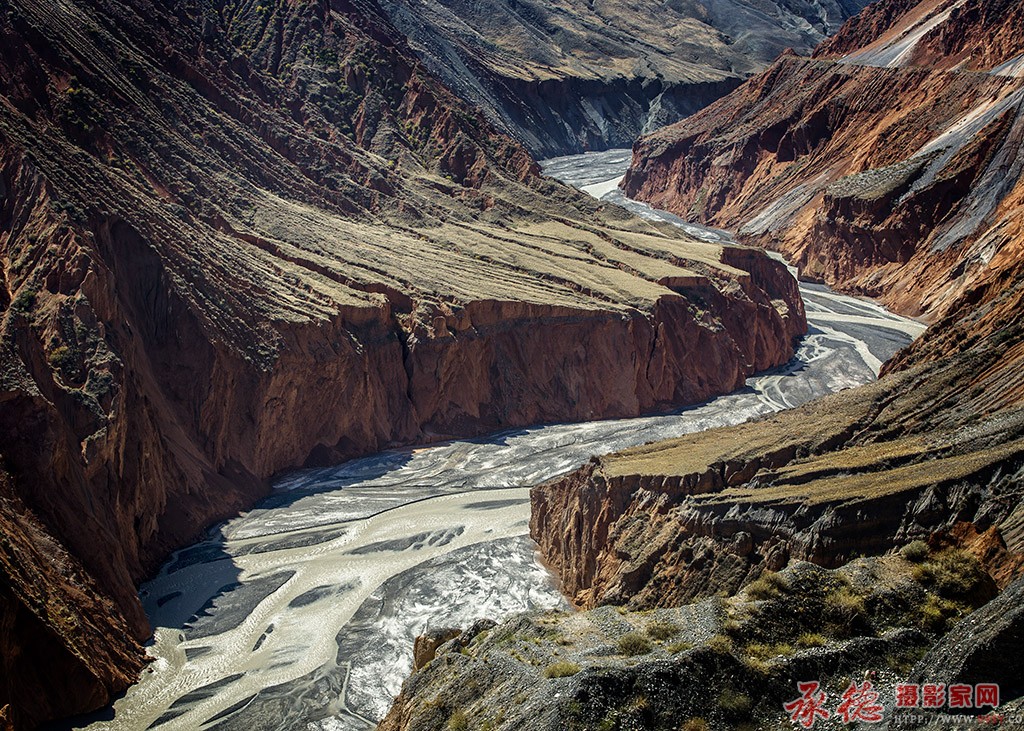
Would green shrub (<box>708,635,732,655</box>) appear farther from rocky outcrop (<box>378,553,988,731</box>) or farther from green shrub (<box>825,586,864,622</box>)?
green shrub (<box>825,586,864,622</box>)

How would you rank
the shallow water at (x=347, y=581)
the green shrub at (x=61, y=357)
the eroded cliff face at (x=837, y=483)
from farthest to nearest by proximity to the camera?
the green shrub at (x=61, y=357) → the shallow water at (x=347, y=581) → the eroded cliff face at (x=837, y=483)

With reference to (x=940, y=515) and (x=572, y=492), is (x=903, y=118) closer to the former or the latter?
(x=572, y=492)

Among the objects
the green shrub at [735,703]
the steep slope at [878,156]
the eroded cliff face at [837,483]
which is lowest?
the green shrub at [735,703]

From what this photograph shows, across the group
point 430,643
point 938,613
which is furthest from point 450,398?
point 938,613

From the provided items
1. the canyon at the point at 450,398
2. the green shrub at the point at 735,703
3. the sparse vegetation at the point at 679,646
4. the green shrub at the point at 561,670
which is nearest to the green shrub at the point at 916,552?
the canyon at the point at 450,398

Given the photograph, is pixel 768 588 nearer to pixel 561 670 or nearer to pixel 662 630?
pixel 662 630

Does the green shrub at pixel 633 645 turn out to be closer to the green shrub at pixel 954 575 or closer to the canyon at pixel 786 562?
the canyon at pixel 786 562

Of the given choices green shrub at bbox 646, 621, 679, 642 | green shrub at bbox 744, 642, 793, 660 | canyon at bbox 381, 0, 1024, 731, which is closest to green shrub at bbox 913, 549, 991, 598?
canyon at bbox 381, 0, 1024, 731
